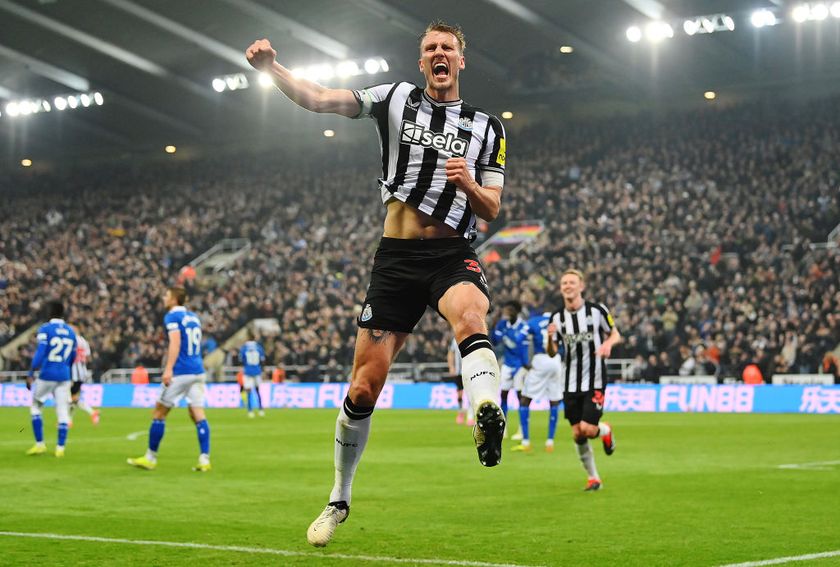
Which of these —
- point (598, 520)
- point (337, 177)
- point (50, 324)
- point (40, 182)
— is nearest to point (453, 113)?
point (598, 520)

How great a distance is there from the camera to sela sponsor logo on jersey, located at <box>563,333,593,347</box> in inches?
499

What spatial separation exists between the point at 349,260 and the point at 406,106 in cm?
3483

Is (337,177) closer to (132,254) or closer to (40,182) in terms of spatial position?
(132,254)

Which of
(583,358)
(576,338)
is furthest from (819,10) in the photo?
(583,358)

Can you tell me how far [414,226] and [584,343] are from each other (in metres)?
6.58

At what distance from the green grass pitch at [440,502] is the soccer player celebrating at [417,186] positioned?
2142 millimetres

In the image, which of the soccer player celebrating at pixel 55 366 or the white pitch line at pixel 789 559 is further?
the soccer player celebrating at pixel 55 366

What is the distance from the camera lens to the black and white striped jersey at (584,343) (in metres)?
12.5

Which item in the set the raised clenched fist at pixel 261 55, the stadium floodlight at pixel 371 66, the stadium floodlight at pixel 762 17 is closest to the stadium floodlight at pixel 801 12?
the stadium floodlight at pixel 762 17

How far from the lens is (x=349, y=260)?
135 feet

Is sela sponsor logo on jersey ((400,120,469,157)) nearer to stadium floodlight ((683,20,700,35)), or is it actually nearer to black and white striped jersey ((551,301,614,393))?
black and white striped jersey ((551,301,614,393))

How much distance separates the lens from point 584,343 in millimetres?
12664

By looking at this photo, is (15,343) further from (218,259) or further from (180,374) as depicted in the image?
(180,374)

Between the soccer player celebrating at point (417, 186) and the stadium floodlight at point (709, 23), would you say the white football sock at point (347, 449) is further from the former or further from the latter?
the stadium floodlight at point (709, 23)
